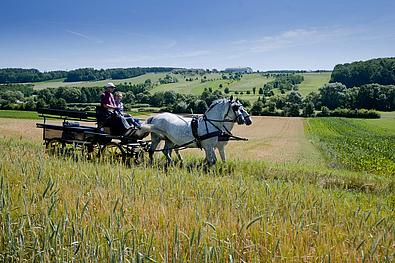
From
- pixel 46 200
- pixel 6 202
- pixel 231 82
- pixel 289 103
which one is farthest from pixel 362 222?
pixel 231 82

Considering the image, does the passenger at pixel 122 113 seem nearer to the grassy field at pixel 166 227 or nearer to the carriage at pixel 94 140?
the carriage at pixel 94 140

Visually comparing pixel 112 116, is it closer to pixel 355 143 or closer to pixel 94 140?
pixel 94 140

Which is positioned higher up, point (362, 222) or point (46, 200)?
point (46, 200)

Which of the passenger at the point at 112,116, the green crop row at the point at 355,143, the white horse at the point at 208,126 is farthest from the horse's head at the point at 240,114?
the green crop row at the point at 355,143

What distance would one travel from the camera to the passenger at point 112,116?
10930 millimetres

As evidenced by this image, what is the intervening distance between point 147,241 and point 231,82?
13763 centimetres

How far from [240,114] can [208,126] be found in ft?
3.20

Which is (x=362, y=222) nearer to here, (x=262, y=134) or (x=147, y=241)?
(x=147, y=241)

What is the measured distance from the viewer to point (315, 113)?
82.2m

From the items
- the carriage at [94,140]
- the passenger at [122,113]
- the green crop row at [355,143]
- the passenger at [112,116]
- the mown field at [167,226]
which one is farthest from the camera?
the green crop row at [355,143]

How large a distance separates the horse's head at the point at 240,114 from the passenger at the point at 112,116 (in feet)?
10.3

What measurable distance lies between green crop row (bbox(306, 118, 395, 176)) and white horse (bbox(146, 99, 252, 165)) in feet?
53.3

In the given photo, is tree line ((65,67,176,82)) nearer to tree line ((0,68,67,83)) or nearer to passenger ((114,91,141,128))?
tree line ((0,68,67,83))

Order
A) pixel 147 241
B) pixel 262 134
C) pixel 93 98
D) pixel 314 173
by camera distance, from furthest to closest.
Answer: pixel 93 98, pixel 262 134, pixel 314 173, pixel 147 241
